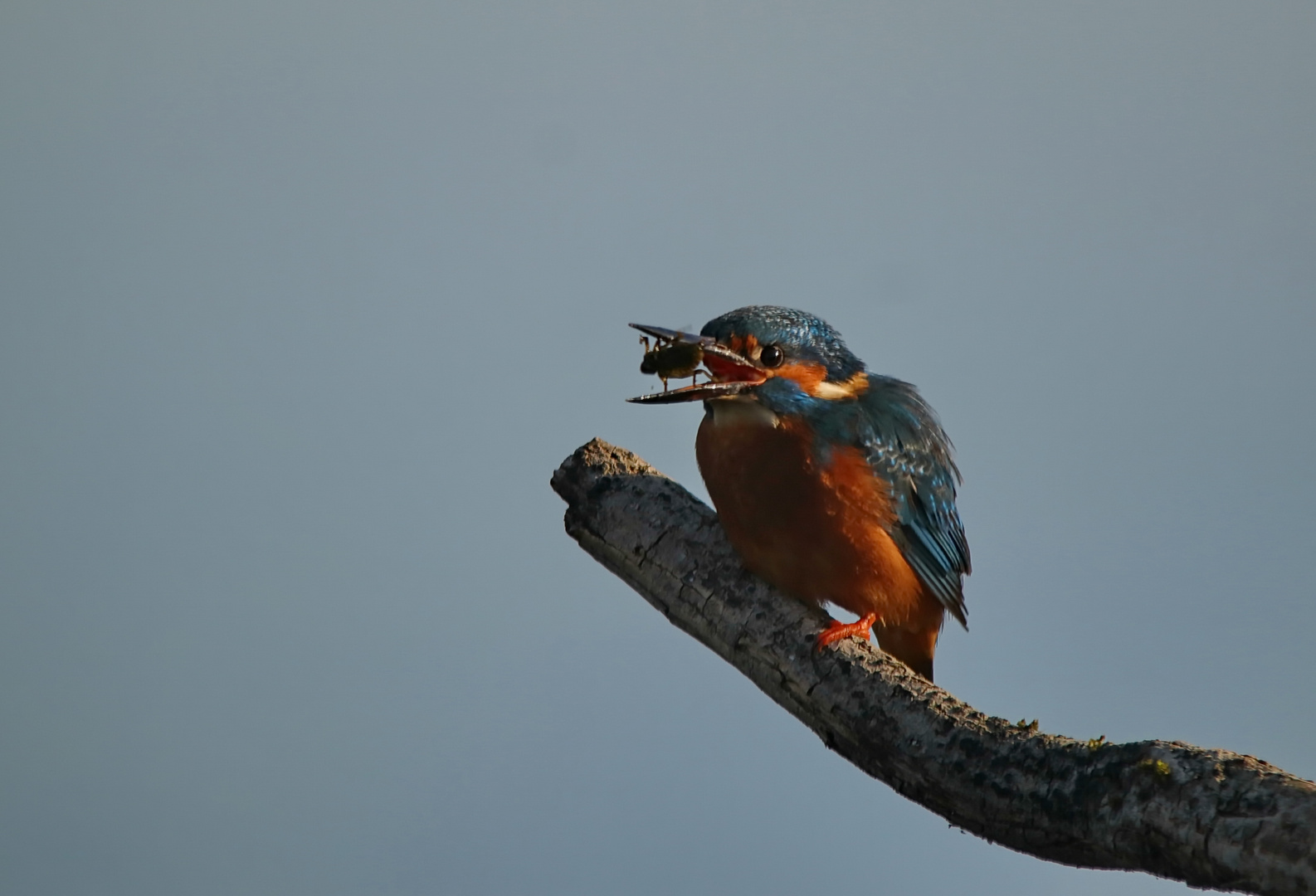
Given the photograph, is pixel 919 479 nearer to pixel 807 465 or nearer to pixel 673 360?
pixel 807 465

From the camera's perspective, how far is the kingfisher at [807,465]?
3904mm

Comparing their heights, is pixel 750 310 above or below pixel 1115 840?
above

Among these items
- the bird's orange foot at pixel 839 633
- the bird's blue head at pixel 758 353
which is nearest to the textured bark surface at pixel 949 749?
the bird's orange foot at pixel 839 633

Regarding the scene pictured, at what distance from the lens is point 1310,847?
2311 mm

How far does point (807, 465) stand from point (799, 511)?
16 centimetres

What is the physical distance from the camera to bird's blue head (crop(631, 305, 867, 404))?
386 centimetres

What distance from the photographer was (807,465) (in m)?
3.95

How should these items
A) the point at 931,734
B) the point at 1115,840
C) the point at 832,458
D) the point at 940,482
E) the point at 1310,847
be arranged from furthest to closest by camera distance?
1. the point at 940,482
2. the point at 832,458
3. the point at 931,734
4. the point at 1115,840
5. the point at 1310,847

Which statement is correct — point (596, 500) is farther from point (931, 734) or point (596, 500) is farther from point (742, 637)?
point (931, 734)

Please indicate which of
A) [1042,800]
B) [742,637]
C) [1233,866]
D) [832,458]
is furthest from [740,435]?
[1233,866]

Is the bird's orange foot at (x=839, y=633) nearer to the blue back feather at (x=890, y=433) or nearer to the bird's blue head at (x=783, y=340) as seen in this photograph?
the blue back feather at (x=890, y=433)

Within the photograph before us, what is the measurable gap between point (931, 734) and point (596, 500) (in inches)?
57.7

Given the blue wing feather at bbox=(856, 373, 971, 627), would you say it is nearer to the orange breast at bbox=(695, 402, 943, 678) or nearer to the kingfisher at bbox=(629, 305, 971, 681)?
the kingfisher at bbox=(629, 305, 971, 681)

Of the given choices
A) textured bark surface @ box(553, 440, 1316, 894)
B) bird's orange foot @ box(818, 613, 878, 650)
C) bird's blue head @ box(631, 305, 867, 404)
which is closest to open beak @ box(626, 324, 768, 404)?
bird's blue head @ box(631, 305, 867, 404)
